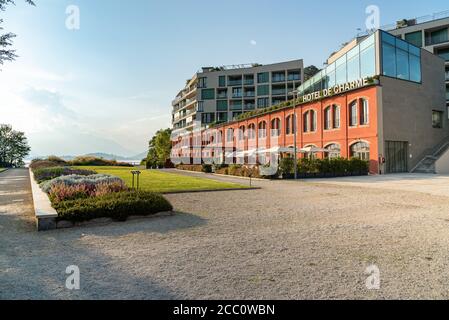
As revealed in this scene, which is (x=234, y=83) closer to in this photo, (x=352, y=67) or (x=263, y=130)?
(x=263, y=130)

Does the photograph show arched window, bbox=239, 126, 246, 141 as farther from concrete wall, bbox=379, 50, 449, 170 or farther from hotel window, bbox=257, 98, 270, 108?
concrete wall, bbox=379, 50, 449, 170

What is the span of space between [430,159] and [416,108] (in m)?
6.01

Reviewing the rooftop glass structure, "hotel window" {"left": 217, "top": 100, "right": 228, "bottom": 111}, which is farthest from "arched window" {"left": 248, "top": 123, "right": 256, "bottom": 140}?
"hotel window" {"left": 217, "top": 100, "right": 228, "bottom": 111}

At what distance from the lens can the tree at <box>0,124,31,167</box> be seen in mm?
67562

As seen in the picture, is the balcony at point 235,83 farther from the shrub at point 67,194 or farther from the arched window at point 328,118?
the shrub at point 67,194

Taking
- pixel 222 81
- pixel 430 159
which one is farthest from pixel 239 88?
pixel 430 159

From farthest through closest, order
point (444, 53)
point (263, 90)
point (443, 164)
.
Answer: point (263, 90), point (444, 53), point (443, 164)

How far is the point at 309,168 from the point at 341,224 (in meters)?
19.1

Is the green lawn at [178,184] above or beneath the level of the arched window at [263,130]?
beneath

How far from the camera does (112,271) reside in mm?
4441

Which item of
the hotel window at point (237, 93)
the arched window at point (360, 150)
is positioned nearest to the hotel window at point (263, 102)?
the hotel window at point (237, 93)

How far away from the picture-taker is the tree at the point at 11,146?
67.6 meters

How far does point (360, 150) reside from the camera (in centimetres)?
3095

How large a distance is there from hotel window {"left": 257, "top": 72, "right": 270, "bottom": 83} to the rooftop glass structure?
32.5 m
